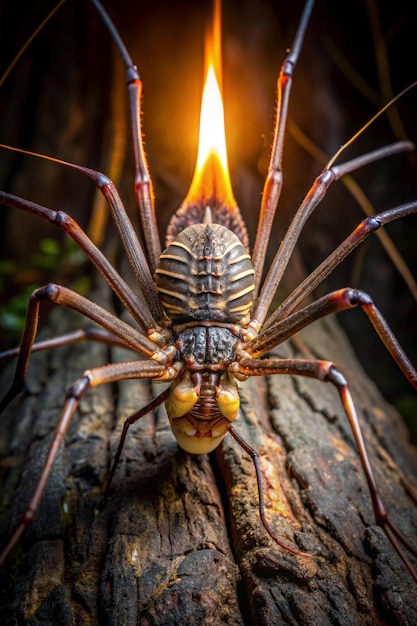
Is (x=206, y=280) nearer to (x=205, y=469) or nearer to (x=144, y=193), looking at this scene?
(x=144, y=193)

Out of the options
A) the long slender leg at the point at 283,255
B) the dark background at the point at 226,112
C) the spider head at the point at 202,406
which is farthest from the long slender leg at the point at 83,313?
the dark background at the point at 226,112

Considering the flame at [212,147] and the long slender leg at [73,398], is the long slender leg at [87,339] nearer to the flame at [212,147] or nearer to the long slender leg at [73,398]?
the long slender leg at [73,398]

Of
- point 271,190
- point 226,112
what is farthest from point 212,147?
point 226,112

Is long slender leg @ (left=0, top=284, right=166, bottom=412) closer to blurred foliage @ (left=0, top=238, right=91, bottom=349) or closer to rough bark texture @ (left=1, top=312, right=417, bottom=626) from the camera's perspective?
rough bark texture @ (left=1, top=312, right=417, bottom=626)

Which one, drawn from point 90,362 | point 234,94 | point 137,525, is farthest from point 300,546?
point 234,94

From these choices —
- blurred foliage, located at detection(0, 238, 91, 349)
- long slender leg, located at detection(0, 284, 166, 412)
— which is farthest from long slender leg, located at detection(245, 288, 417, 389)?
blurred foliage, located at detection(0, 238, 91, 349)

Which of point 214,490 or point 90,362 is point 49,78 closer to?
point 90,362

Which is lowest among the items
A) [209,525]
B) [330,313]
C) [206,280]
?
[209,525]

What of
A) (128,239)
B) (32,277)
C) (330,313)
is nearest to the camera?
(330,313)
